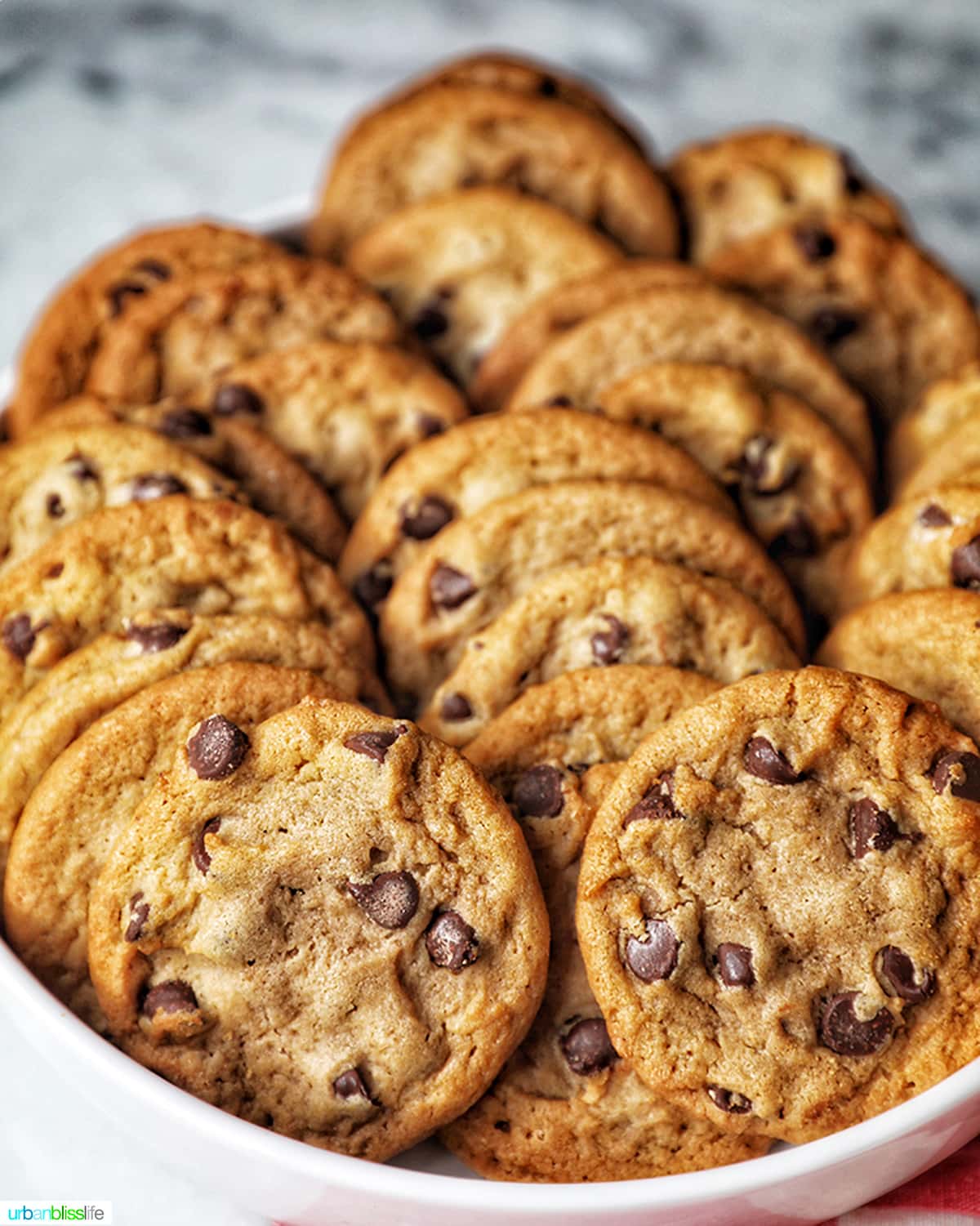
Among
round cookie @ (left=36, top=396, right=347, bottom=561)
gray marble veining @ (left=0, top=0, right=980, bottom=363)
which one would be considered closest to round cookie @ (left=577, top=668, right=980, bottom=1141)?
round cookie @ (left=36, top=396, right=347, bottom=561)

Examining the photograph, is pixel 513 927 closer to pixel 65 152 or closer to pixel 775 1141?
pixel 775 1141

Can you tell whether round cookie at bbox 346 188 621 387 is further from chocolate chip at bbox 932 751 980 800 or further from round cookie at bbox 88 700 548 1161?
chocolate chip at bbox 932 751 980 800

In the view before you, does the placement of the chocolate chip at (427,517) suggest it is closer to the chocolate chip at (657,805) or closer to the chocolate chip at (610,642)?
the chocolate chip at (610,642)

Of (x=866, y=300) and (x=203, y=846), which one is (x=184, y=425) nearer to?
(x=203, y=846)

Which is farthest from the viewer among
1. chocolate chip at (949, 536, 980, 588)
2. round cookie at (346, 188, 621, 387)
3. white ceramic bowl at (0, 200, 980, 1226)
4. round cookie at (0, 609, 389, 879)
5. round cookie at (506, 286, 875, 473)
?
round cookie at (346, 188, 621, 387)

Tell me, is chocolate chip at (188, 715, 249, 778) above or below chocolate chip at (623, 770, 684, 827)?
above

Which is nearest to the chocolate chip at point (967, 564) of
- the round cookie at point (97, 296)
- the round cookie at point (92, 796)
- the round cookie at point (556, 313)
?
the round cookie at point (556, 313)

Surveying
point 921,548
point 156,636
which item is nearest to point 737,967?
point 921,548
